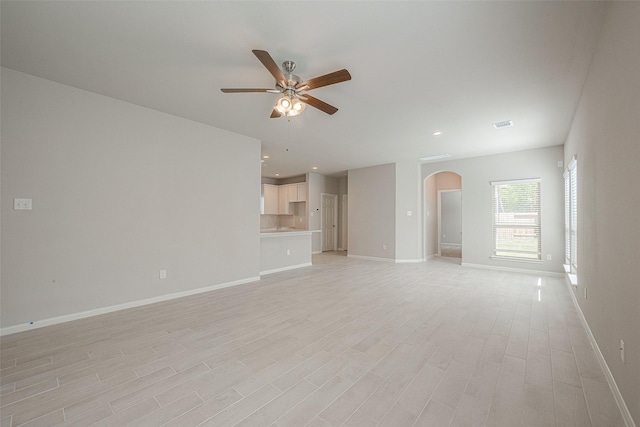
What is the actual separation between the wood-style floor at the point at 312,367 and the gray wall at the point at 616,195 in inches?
14.7

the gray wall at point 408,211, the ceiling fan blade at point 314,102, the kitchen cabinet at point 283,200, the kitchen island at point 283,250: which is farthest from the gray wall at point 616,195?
the kitchen cabinet at point 283,200

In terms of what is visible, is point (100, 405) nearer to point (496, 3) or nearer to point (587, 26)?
point (496, 3)

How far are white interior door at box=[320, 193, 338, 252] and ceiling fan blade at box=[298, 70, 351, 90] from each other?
22.8 feet

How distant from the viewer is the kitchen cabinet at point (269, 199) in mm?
9094

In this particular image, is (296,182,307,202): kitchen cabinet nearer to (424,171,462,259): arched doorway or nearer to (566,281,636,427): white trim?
(424,171,462,259): arched doorway

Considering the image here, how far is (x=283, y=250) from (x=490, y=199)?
5.18 meters

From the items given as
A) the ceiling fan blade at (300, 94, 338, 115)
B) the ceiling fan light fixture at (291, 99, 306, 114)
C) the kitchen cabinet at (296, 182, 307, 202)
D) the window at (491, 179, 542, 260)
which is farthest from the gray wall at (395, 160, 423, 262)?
the ceiling fan light fixture at (291, 99, 306, 114)

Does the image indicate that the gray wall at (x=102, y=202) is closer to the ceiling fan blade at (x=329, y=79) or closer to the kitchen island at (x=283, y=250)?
the kitchen island at (x=283, y=250)

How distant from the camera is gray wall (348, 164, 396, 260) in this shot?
24.1 ft

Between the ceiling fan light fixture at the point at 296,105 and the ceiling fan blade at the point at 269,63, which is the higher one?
the ceiling fan blade at the point at 269,63

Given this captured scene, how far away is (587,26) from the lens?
2053 millimetres

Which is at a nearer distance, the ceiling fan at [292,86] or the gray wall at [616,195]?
the gray wall at [616,195]

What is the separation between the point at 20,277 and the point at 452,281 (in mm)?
6247

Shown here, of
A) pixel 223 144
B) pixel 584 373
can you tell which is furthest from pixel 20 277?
pixel 584 373
